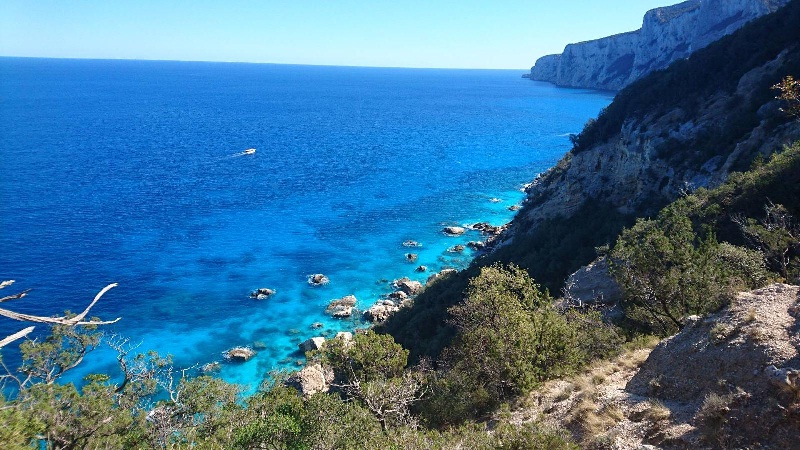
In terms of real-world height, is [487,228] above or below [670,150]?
below

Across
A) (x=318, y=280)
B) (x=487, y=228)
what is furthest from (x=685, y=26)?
(x=318, y=280)

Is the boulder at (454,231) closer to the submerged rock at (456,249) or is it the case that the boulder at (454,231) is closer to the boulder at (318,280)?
the submerged rock at (456,249)

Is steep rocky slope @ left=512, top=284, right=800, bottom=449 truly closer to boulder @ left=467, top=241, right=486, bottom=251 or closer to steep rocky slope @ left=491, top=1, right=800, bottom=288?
steep rocky slope @ left=491, top=1, right=800, bottom=288

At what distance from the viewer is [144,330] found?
143 ft

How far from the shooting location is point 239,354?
4012cm

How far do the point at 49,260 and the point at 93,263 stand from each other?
4511 mm

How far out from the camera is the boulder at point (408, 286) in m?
50.3

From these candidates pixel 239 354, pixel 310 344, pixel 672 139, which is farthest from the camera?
pixel 672 139

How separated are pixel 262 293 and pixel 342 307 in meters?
9.13

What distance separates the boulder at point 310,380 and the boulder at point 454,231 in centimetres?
3397

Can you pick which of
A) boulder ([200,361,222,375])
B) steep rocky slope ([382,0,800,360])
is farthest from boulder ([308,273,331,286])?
boulder ([200,361,222,375])

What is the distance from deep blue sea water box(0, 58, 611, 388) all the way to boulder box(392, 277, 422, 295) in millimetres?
2178

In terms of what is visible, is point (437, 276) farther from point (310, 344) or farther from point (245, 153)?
point (245, 153)

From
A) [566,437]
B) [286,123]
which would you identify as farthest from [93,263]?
[286,123]
